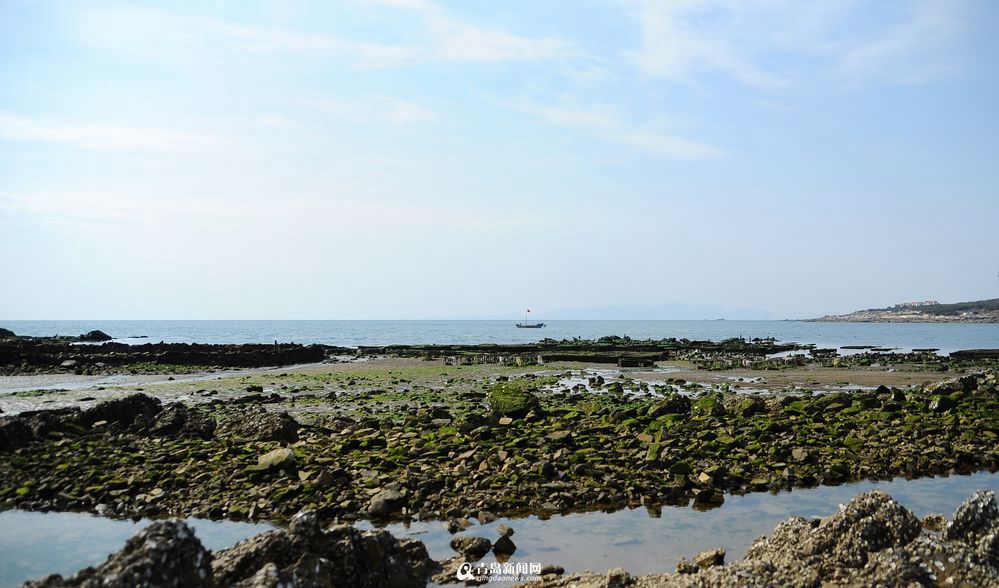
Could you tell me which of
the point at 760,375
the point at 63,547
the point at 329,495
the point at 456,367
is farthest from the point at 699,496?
the point at 456,367

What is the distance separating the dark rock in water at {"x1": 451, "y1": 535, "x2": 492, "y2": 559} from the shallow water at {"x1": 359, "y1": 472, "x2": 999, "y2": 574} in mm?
147

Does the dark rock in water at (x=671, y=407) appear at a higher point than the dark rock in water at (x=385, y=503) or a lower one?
higher

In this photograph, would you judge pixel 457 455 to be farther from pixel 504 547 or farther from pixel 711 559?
pixel 711 559

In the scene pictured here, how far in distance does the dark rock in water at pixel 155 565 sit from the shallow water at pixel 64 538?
16.7 feet

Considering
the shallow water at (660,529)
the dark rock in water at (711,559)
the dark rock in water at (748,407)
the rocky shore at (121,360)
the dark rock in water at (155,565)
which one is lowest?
the rocky shore at (121,360)

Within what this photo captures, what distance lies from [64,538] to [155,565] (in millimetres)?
7871

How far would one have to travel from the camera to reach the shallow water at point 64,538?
10898 mm

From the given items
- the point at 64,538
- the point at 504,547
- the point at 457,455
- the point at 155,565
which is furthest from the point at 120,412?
the point at 155,565

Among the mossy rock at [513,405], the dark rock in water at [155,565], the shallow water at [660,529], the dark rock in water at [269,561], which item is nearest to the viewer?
the dark rock in water at [155,565]

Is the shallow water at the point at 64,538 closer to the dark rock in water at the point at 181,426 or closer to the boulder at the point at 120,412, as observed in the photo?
the dark rock in water at the point at 181,426

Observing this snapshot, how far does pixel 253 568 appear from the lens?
7824 mm

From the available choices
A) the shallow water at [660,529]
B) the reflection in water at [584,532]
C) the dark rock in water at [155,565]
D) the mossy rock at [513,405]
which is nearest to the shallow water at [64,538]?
the reflection in water at [584,532]

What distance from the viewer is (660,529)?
11961mm

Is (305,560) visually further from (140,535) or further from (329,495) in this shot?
(329,495)
